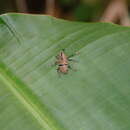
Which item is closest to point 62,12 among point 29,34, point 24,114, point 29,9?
point 29,9

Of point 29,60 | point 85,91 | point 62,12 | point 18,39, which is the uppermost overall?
point 62,12

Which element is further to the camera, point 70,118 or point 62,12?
point 62,12

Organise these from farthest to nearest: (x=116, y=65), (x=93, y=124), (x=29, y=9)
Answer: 1. (x=29, y=9)
2. (x=116, y=65)
3. (x=93, y=124)

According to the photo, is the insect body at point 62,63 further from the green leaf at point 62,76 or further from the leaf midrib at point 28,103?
the leaf midrib at point 28,103

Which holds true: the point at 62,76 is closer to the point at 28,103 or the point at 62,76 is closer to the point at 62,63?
the point at 62,63

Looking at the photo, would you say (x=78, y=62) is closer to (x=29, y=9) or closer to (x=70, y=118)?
(x=70, y=118)

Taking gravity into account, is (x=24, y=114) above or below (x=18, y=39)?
below
